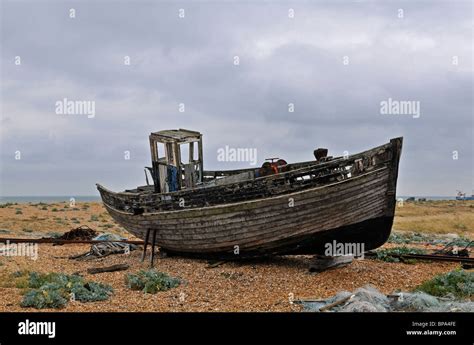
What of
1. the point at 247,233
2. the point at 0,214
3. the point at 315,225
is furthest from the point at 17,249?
the point at 0,214

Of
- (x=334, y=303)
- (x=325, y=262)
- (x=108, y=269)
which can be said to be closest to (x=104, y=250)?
(x=108, y=269)

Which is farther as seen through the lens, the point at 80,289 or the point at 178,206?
the point at 178,206

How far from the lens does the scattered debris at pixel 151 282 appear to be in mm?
12559

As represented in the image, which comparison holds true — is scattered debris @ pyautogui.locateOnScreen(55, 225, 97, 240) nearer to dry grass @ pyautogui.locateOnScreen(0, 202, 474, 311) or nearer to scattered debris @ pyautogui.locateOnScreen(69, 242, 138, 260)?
dry grass @ pyautogui.locateOnScreen(0, 202, 474, 311)

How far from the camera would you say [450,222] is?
3359 cm

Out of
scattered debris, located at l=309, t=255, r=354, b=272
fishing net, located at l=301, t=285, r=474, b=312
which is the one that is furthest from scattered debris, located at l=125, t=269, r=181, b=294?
fishing net, located at l=301, t=285, r=474, b=312

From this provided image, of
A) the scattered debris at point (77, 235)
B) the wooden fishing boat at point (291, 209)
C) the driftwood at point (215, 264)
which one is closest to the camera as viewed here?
the wooden fishing boat at point (291, 209)

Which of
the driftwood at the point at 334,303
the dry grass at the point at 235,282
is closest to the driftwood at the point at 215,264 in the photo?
the dry grass at the point at 235,282

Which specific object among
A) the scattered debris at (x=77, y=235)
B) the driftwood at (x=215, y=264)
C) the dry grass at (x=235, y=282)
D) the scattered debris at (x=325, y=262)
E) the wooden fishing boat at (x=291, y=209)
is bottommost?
the dry grass at (x=235, y=282)

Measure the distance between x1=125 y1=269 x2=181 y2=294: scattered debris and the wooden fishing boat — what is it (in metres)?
2.22

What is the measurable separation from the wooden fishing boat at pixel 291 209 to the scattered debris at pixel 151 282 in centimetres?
222

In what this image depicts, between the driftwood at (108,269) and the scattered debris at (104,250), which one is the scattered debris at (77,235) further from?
the driftwood at (108,269)
